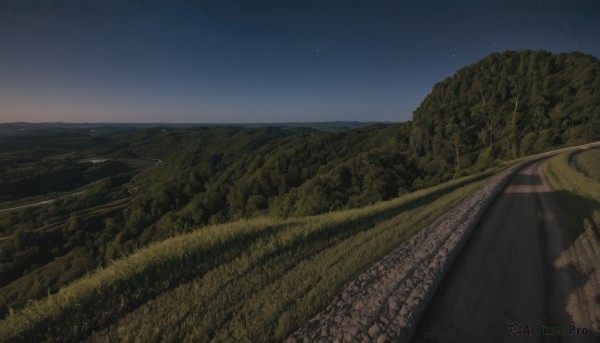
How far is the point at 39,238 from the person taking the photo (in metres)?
89.8

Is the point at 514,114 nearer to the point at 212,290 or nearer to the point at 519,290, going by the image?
the point at 519,290

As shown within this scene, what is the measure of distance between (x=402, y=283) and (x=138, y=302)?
530 cm

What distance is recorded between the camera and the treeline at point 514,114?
177 ft

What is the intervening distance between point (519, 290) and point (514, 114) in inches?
3255

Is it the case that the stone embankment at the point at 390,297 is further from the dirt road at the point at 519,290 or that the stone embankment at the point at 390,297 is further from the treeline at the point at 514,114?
the treeline at the point at 514,114

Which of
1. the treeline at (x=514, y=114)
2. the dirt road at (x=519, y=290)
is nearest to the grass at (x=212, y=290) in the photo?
the dirt road at (x=519, y=290)

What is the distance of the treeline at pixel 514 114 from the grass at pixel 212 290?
46271mm

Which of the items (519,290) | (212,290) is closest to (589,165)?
(519,290)

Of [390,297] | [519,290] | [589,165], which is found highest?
[589,165]

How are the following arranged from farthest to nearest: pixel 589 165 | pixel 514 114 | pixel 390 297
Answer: pixel 514 114, pixel 589 165, pixel 390 297

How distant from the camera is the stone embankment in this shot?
3.88 metres

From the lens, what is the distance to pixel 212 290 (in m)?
4.93

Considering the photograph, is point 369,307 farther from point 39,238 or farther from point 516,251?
point 39,238

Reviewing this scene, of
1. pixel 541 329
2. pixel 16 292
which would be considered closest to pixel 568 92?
pixel 541 329
